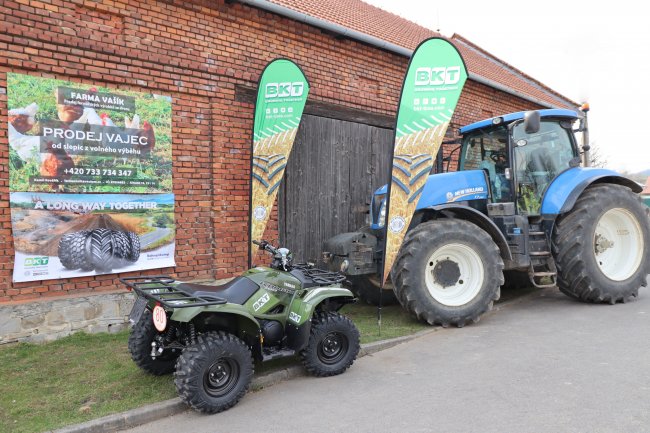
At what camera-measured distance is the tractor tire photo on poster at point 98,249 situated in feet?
17.5

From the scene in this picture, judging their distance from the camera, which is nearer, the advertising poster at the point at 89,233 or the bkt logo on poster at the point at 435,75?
the advertising poster at the point at 89,233

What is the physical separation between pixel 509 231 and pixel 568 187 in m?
1.10

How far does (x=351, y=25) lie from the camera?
27.9 ft

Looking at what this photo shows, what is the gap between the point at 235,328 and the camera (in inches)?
152

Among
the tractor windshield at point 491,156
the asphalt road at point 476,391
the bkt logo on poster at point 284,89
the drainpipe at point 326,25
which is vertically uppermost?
the drainpipe at point 326,25

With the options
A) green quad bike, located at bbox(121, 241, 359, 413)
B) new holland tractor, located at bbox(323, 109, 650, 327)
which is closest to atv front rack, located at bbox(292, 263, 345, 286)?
green quad bike, located at bbox(121, 241, 359, 413)

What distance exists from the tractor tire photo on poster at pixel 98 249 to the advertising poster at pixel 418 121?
3205mm

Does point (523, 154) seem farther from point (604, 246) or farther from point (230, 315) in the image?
point (230, 315)

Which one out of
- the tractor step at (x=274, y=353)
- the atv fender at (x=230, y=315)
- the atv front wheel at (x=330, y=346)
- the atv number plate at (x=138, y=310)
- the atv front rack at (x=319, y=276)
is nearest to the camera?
the atv fender at (x=230, y=315)

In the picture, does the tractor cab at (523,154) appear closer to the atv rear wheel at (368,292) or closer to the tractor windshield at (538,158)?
the tractor windshield at (538,158)

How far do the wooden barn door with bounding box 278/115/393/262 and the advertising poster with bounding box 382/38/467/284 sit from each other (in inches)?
91.6

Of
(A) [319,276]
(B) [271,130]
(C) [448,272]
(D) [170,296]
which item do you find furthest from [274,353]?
(B) [271,130]

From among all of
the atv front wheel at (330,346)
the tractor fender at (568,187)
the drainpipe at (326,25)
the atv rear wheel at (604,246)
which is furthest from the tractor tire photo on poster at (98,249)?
the atv rear wheel at (604,246)

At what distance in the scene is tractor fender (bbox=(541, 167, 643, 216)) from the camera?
6.37 meters
